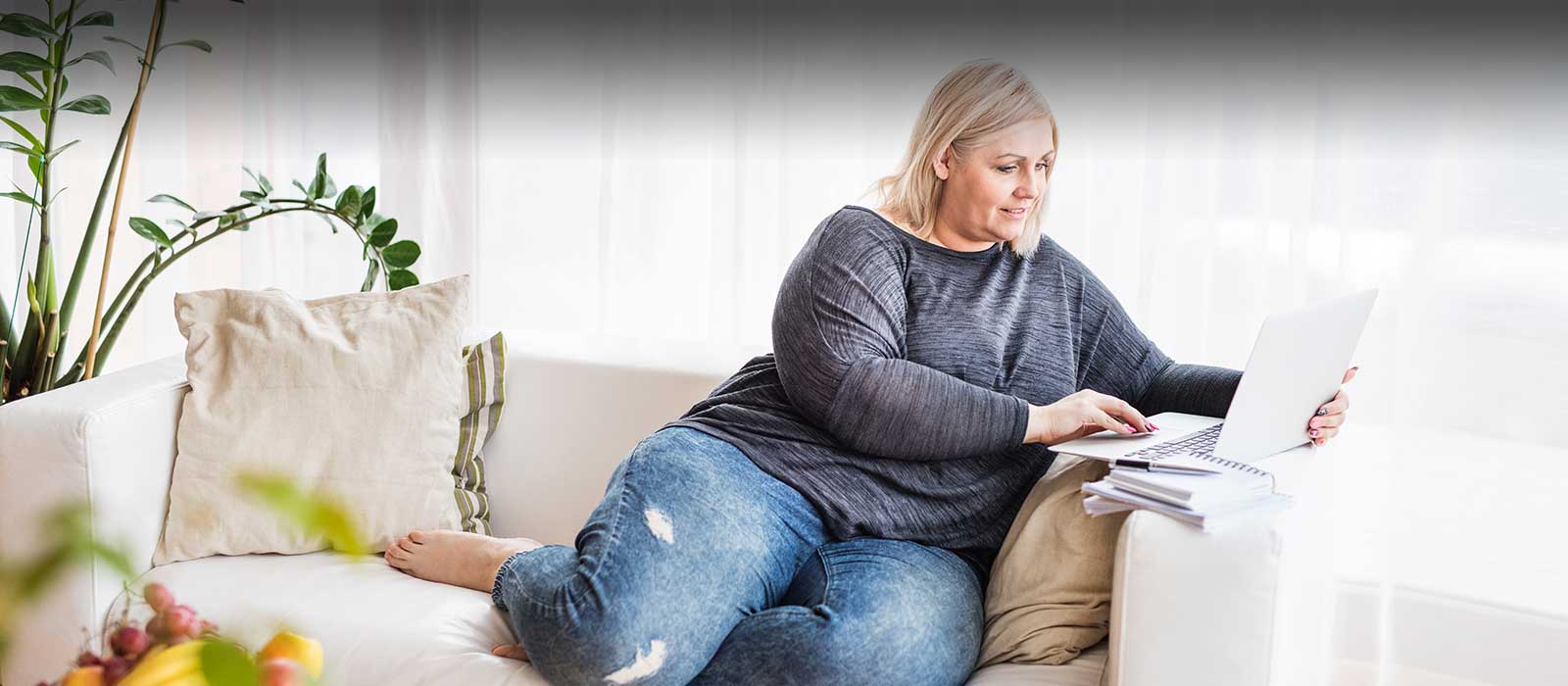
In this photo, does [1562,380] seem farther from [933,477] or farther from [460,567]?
[460,567]

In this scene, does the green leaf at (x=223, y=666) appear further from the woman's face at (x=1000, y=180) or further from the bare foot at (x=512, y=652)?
the woman's face at (x=1000, y=180)

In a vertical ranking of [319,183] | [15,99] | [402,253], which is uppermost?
[15,99]

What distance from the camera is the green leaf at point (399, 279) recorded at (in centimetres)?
207

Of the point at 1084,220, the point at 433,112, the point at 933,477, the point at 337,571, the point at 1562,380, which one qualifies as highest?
the point at 433,112

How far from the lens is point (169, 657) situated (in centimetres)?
48

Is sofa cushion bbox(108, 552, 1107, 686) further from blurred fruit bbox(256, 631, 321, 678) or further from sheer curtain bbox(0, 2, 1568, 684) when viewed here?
blurred fruit bbox(256, 631, 321, 678)

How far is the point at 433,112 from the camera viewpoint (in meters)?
2.55

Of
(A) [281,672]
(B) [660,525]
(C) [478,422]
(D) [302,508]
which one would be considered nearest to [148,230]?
(C) [478,422]

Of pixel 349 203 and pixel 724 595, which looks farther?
pixel 349 203

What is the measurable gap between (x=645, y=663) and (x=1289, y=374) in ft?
2.62

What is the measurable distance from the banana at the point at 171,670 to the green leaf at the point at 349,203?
5.35 feet

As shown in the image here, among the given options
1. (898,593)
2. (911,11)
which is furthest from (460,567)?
(911,11)

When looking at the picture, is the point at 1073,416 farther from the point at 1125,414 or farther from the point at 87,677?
the point at 87,677

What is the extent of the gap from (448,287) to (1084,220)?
107cm
